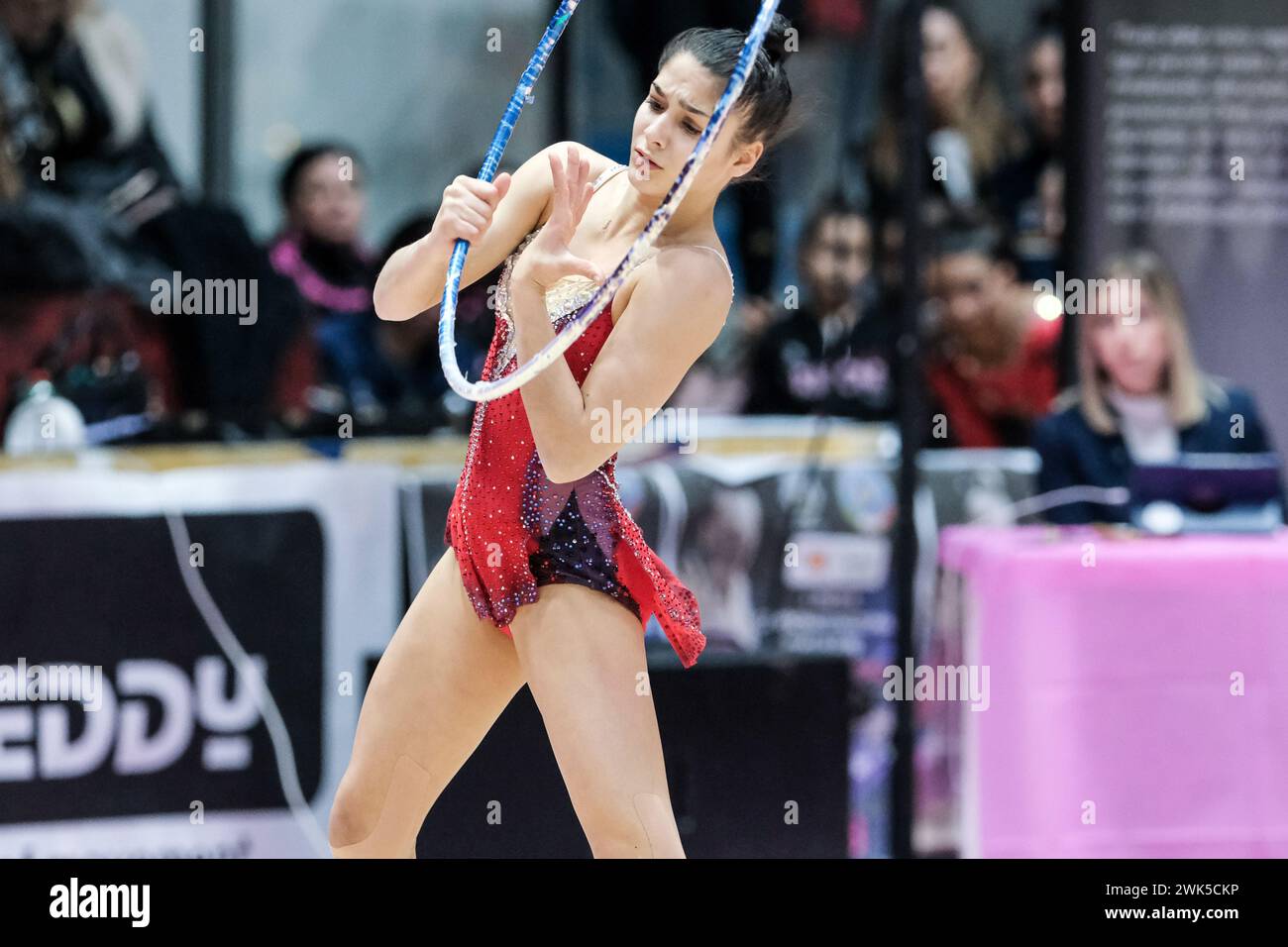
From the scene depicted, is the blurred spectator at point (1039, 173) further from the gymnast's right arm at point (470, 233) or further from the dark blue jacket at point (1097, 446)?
the gymnast's right arm at point (470, 233)

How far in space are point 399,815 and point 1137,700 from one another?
235cm

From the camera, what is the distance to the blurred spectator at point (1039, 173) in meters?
6.34

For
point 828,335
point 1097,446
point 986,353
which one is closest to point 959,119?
point 986,353

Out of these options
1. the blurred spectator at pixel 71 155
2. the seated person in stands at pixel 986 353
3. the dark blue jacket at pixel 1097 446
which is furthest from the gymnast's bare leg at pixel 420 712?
the seated person in stands at pixel 986 353

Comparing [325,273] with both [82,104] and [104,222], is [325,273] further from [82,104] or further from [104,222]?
[82,104]

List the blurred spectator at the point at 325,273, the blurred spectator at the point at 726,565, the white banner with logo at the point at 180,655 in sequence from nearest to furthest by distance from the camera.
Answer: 1. the white banner with logo at the point at 180,655
2. the blurred spectator at the point at 726,565
3. the blurred spectator at the point at 325,273

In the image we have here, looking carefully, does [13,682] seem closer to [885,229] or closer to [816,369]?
[816,369]

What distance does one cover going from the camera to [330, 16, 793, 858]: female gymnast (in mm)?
2779

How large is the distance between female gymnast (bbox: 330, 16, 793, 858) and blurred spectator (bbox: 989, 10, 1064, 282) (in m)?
3.61

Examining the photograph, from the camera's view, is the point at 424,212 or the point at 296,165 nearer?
the point at 296,165

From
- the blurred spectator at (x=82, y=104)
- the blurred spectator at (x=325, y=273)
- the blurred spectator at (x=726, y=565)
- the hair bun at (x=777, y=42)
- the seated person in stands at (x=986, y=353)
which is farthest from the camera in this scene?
the seated person in stands at (x=986, y=353)

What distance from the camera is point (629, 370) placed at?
277cm

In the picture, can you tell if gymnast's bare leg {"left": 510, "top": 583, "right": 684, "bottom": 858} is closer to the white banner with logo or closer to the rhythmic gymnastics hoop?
the rhythmic gymnastics hoop
